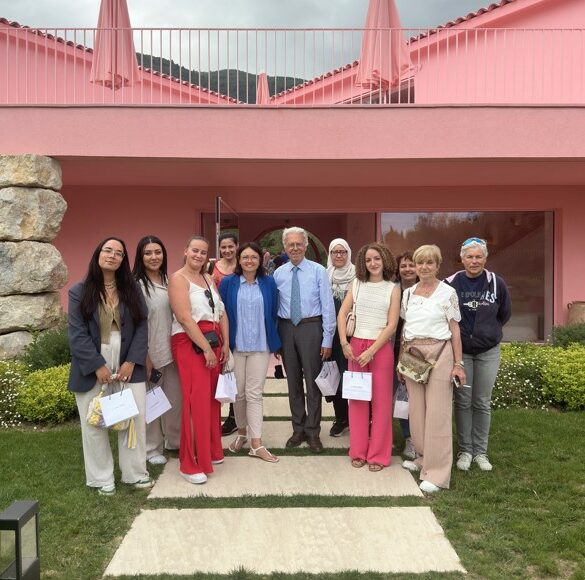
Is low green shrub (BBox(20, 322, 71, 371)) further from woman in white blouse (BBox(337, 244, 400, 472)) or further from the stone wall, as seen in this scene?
woman in white blouse (BBox(337, 244, 400, 472))

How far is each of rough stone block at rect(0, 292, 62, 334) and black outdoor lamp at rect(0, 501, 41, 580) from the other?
5.64 m

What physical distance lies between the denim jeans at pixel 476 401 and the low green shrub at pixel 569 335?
3.95 meters

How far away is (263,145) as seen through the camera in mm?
7133

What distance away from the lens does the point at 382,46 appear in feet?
25.7

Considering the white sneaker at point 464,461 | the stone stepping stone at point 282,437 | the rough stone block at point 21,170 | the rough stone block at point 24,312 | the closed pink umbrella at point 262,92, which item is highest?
the closed pink umbrella at point 262,92

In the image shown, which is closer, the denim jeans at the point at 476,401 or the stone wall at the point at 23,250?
the denim jeans at the point at 476,401

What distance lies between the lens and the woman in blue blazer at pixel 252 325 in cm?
426

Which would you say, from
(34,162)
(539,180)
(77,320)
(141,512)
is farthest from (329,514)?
(539,180)

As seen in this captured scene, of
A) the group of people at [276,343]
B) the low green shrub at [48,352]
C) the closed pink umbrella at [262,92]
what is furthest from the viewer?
the closed pink umbrella at [262,92]

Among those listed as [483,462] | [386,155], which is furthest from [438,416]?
[386,155]

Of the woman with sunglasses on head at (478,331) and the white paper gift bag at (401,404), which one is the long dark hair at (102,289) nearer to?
the white paper gift bag at (401,404)

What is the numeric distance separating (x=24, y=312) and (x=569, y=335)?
7520mm

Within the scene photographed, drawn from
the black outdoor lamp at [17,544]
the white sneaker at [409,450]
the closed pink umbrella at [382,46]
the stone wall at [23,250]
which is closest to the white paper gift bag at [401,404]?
the white sneaker at [409,450]

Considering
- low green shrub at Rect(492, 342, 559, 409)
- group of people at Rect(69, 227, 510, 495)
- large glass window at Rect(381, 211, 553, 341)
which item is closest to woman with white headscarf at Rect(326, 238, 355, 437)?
group of people at Rect(69, 227, 510, 495)
